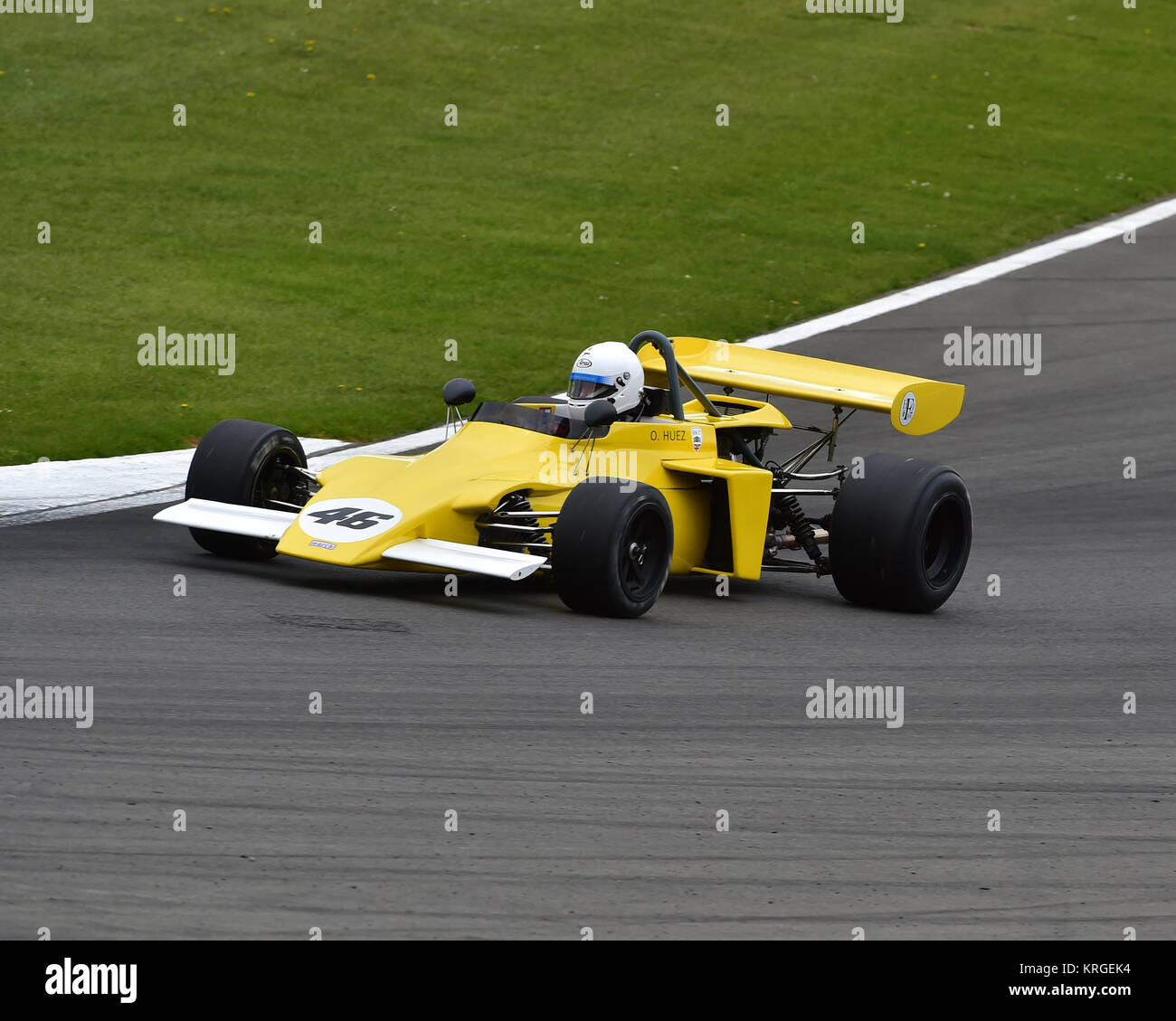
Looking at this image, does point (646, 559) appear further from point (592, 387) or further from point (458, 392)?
point (458, 392)

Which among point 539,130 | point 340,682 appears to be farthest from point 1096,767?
point 539,130

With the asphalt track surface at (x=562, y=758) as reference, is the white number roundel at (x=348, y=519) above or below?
above

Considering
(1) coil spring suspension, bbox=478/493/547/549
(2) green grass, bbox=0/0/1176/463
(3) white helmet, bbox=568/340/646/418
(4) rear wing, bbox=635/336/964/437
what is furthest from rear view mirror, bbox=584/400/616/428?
(2) green grass, bbox=0/0/1176/463

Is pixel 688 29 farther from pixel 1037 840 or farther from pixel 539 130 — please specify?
pixel 1037 840

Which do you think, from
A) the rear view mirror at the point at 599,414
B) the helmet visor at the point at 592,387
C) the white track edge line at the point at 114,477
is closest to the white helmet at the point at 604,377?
the helmet visor at the point at 592,387

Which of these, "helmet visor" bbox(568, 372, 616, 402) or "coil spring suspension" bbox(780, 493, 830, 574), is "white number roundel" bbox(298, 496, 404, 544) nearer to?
"helmet visor" bbox(568, 372, 616, 402)

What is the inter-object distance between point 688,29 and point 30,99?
1135 cm

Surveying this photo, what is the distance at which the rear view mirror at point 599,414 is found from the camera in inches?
399

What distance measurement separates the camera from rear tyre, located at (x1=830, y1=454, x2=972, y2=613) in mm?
10602

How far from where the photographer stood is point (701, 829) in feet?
21.6

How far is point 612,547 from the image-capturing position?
950cm

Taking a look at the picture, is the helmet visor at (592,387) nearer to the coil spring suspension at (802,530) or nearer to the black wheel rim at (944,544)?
the coil spring suspension at (802,530)

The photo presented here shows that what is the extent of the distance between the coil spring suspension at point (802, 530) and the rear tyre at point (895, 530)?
0.77 ft

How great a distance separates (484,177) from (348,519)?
16.1 m
